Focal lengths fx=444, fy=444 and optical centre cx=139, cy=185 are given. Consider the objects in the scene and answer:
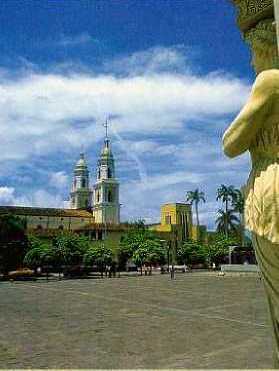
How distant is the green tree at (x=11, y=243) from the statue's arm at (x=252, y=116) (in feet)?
136

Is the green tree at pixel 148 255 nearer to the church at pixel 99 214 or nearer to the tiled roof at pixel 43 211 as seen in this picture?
the church at pixel 99 214

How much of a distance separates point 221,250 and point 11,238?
25.6 metres

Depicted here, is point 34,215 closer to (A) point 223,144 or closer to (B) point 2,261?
(B) point 2,261

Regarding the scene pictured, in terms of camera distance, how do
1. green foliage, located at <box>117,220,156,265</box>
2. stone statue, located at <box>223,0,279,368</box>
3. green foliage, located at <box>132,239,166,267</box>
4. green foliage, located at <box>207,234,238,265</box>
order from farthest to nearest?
green foliage, located at <box>207,234,238,265</box> < green foliage, located at <box>117,220,156,265</box> < green foliage, located at <box>132,239,166,267</box> < stone statue, located at <box>223,0,279,368</box>

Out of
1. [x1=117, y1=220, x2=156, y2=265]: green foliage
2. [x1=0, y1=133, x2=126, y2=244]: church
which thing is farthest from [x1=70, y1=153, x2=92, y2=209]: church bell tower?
[x1=117, y1=220, x2=156, y2=265]: green foliage

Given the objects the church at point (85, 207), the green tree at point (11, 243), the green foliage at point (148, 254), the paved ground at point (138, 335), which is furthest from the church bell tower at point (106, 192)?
the paved ground at point (138, 335)

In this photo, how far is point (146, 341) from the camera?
9.77m

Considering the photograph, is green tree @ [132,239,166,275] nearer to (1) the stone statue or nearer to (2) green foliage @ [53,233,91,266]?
(2) green foliage @ [53,233,91,266]

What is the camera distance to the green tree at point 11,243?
1655 inches

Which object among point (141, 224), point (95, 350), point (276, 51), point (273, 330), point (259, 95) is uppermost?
point (141, 224)

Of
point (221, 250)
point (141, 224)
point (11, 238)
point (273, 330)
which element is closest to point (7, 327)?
point (273, 330)

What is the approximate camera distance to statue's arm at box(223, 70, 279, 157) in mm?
2633

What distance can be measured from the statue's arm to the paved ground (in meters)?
5.74

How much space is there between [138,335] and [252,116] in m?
8.75
